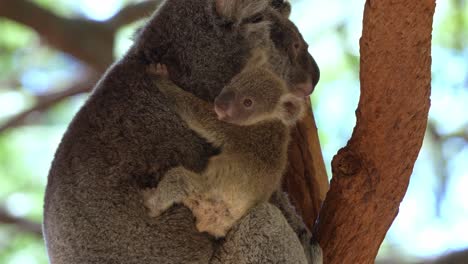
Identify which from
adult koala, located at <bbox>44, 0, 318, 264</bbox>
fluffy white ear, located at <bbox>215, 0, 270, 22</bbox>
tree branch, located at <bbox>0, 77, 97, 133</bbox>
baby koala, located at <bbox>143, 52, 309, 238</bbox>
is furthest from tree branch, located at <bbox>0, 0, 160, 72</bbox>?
baby koala, located at <bbox>143, 52, 309, 238</bbox>

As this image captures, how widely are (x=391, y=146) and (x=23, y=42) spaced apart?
275 inches

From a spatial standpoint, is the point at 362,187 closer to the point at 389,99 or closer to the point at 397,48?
the point at 389,99

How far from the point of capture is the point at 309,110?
15.5 feet

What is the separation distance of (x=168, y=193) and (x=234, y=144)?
48cm


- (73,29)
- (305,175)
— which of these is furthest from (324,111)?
(305,175)

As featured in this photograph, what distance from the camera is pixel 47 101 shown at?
812 centimetres

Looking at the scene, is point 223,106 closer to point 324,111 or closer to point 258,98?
point 258,98

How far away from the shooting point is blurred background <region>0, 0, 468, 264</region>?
843 cm

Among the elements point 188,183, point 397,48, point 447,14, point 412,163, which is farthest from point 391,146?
point 447,14

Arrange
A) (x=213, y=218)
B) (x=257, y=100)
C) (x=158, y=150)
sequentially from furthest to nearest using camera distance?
1. (x=257, y=100)
2. (x=158, y=150)
3. (x=213, y=218)

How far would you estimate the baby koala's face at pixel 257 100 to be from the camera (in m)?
3.68

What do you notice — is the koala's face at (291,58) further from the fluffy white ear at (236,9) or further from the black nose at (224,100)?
the black nose at (224,100)

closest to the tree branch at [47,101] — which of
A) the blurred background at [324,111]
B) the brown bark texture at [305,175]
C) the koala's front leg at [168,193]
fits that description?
the blurred background at [324,111]

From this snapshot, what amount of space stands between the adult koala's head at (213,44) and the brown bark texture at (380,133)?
1.59 ft
